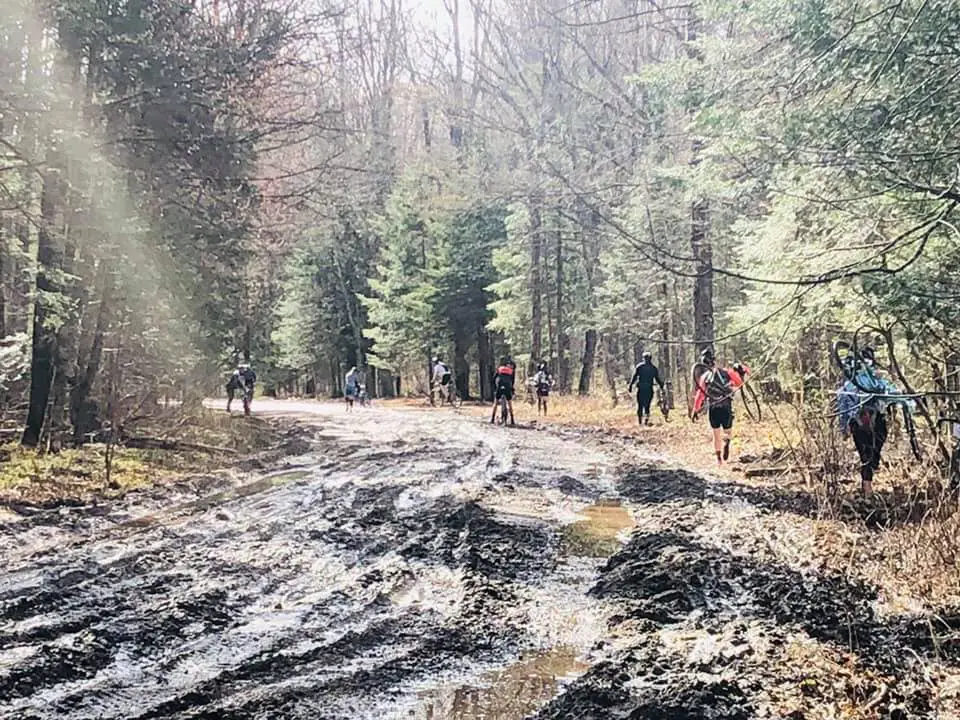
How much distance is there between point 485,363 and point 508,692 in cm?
3285

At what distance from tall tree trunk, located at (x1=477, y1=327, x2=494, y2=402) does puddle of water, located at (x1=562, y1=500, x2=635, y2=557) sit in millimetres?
26499

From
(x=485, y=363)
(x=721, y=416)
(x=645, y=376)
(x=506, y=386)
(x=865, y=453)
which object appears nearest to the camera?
(x=865, y=453)

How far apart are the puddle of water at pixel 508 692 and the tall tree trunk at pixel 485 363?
31676 mm

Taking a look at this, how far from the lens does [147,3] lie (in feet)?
41.0

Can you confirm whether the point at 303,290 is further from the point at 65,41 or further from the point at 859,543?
the point at 859,543

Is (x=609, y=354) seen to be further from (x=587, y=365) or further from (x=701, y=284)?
(x=701, y=284)

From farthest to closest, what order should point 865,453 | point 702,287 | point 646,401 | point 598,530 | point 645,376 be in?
point 646,401 → point 702,287 → point 645,376 → point 865,453 → point 598,530

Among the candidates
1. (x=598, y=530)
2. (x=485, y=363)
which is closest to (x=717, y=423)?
(x=598, y=530)

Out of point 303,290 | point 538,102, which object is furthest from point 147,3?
point 303,290

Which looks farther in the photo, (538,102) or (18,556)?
(538,102)

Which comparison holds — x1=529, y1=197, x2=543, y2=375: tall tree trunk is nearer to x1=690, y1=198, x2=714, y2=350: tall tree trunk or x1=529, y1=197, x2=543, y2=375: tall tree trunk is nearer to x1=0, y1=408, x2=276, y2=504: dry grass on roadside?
x1=690, y1=198, x2=714, y2=350: tall tree trunk

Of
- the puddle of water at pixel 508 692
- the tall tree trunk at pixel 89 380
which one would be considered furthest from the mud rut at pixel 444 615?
the tall tree trunk at pixel 89 380

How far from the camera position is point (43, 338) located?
1397 cm

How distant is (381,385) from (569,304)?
18.5 m
